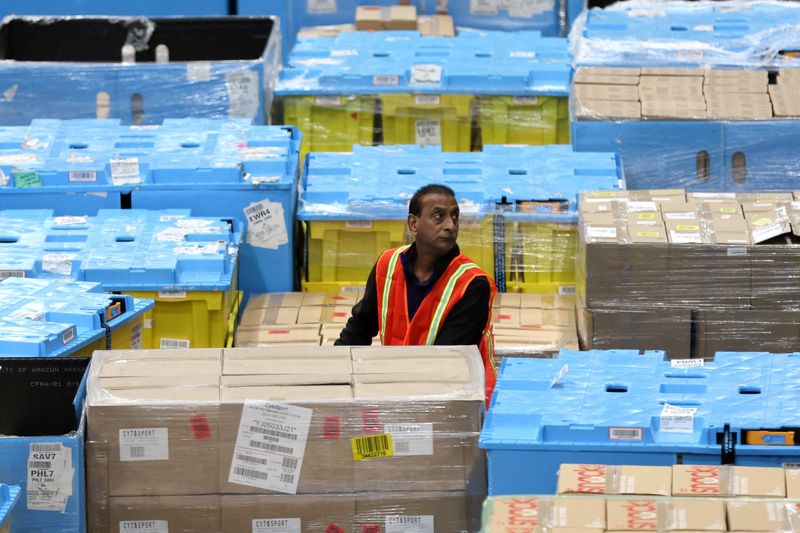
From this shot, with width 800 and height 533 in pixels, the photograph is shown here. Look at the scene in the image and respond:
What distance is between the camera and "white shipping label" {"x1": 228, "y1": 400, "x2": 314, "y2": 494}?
20.7 feet

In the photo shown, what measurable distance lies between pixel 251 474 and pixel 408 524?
23.7 inches

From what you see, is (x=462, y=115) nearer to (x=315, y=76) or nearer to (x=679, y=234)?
(x=315, y=76)

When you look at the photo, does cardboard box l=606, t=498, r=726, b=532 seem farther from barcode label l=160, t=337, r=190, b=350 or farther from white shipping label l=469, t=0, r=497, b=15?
white shipping label l=469, t=0, r=497, b=15

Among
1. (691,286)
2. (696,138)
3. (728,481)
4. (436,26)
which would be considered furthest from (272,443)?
(436,26)

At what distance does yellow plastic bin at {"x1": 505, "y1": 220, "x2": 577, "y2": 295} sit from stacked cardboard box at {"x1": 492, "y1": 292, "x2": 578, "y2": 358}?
0.12 metres

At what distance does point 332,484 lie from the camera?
6.34 m

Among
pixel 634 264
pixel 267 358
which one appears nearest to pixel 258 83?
pixel 634 264

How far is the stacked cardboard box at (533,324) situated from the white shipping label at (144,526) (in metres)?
2.96

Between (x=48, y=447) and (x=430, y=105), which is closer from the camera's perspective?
(x=48, y=447)

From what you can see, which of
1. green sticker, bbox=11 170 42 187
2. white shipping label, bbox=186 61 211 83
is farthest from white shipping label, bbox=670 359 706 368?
white shipping label, bbox=186 61 211 83

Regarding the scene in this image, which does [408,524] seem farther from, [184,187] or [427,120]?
[427,120]

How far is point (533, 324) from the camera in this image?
9.30 m

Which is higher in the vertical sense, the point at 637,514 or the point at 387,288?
the point at 387,288

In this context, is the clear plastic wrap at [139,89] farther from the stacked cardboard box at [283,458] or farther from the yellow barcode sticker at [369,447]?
the yellow barcode sticker at [369,447]
